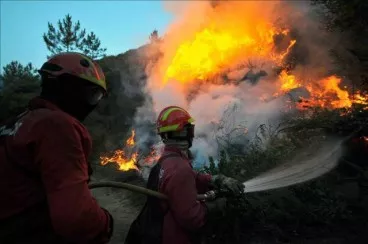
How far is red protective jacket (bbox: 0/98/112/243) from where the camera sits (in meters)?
1.87

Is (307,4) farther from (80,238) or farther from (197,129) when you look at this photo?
(80,238)

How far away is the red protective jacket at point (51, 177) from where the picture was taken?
187 cm

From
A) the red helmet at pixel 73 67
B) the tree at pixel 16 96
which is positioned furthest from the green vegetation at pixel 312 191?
the tree at pixel 16 96

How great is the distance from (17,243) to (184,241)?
5.46ft

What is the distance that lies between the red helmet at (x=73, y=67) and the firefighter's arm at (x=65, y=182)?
0.34 metres

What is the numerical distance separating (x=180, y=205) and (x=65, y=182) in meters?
1.49

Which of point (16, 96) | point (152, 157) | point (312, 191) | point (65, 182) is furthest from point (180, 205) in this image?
point (16, 96)

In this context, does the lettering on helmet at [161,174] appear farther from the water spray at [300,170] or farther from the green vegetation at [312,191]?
the water spray at [300,170]

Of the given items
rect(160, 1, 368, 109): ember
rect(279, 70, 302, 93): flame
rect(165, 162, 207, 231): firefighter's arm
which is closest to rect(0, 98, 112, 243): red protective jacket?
rect(165, 162, 207, 231): firefighter's arm

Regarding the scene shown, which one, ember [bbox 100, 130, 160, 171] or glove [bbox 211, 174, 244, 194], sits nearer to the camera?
glove [bbox 211, 174, 244, 194]

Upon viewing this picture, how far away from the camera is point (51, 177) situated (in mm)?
1875

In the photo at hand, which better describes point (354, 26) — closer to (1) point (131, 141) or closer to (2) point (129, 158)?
(2) point (129, 158)

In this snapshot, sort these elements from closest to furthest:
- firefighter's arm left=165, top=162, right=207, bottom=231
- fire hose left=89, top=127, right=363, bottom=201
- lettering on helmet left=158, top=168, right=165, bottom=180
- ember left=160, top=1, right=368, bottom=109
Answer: firefighter's arm left=165, top=162, right=207, bottom=231, lettering on helmet left=158, top=168, right=165, bottom=180, fire hose left=89, top=127, right=363, bottom=201, ember left=160, top=1, right=368, bottom=109

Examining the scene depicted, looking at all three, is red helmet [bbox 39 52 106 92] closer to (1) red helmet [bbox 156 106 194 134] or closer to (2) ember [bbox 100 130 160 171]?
(1) red helmet [bbox 156 106 194 134]
